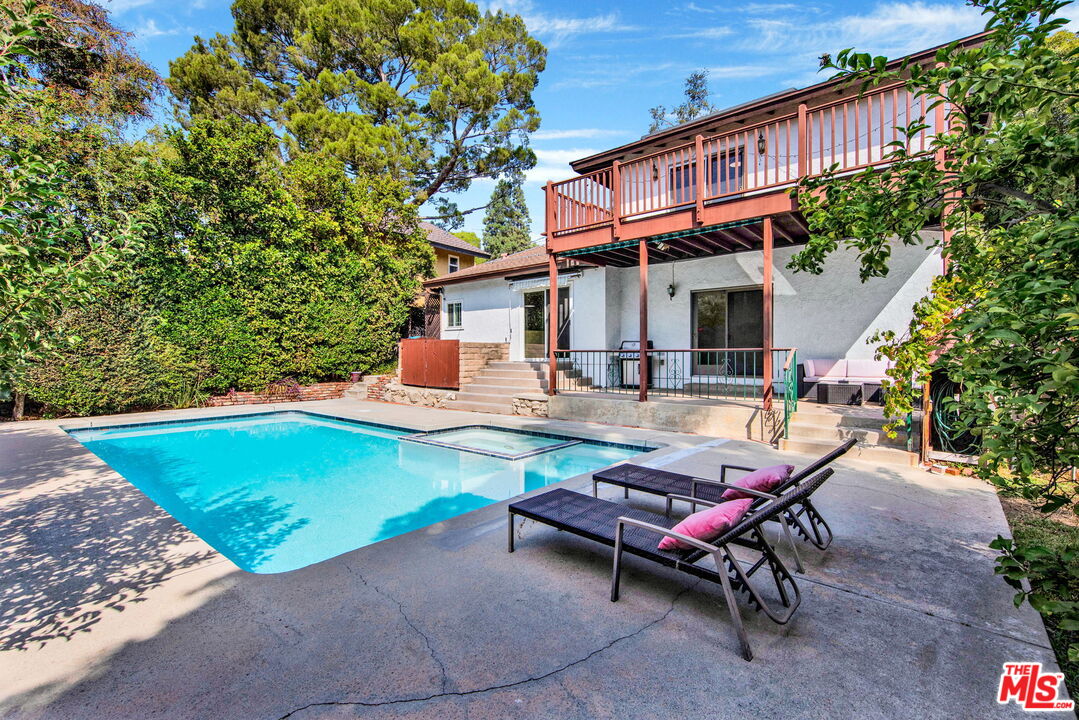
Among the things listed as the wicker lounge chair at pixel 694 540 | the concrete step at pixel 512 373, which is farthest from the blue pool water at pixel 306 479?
the concrete step at pixel 512 373

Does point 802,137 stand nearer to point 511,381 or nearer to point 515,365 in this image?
point 511,381

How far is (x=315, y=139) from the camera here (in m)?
17.0

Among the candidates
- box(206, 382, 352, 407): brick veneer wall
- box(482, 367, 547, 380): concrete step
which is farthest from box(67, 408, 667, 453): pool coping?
box(482, 367, 547, 380): concrete step

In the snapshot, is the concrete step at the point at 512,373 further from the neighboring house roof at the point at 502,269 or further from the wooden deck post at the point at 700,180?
the wooden deck post at the point at 700,180

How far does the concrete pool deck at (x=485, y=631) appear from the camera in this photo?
2.04 m

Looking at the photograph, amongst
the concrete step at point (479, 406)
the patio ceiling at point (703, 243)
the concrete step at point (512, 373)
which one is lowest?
the concrete step at point (479, 406)

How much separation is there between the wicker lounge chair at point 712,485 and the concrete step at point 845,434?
2996mm

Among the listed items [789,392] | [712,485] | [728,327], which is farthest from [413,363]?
[712,485]

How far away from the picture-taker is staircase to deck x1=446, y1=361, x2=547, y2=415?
470 inches

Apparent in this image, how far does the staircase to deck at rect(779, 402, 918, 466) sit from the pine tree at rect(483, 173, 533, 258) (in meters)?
36.3

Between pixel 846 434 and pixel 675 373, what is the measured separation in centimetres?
472

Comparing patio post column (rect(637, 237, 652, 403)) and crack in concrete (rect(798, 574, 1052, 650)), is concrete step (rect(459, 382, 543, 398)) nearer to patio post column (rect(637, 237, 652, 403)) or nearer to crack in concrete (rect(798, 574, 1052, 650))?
patio post column (rect(637, 237, 652, 403))

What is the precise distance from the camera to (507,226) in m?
43.3

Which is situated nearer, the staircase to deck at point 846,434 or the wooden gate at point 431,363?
the staircase to deck at point 846,434
